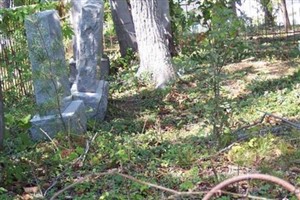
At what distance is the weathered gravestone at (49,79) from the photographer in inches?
242

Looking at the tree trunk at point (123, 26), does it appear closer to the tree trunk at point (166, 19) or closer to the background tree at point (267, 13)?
the tree trunk at point (166, 19)

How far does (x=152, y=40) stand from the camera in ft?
29.9

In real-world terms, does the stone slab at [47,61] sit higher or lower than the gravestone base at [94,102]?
higher

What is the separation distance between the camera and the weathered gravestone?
6152 millimetres

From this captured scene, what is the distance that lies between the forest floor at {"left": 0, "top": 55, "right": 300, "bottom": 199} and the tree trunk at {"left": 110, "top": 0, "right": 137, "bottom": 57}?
4562 millimetres

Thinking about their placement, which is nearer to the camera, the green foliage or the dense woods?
the dense woods

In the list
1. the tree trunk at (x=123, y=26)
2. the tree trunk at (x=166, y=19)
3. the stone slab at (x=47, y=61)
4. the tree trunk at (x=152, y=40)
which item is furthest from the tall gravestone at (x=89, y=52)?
the tree trunk at (x=123, y=26)

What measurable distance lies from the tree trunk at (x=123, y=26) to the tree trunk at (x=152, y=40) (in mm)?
3084

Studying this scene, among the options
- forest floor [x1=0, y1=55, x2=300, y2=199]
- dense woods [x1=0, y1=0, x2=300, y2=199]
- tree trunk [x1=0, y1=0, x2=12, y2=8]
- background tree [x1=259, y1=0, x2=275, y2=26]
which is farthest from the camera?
tree trunk [x1=0, y1=0, x2=12, y2=8]

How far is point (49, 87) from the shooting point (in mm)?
6227

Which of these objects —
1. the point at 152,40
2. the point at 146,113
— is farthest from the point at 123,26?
the point at 146,113

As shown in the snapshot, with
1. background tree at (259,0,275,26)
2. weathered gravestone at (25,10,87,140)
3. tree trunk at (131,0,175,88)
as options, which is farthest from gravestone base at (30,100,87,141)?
background tree at (259,0,275,26)

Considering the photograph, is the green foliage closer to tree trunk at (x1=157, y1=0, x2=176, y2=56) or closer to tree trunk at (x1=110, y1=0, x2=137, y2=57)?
tree trunk at (x1=157, y1=0, x2=176, y2=56)

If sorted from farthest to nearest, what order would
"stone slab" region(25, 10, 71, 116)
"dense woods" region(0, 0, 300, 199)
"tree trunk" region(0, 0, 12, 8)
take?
"tree trunk" region(0, 0, 12, 8), "stone slab" region(25, 10, 71, 116), "dense woods" region(0, 0, 300, 199)
